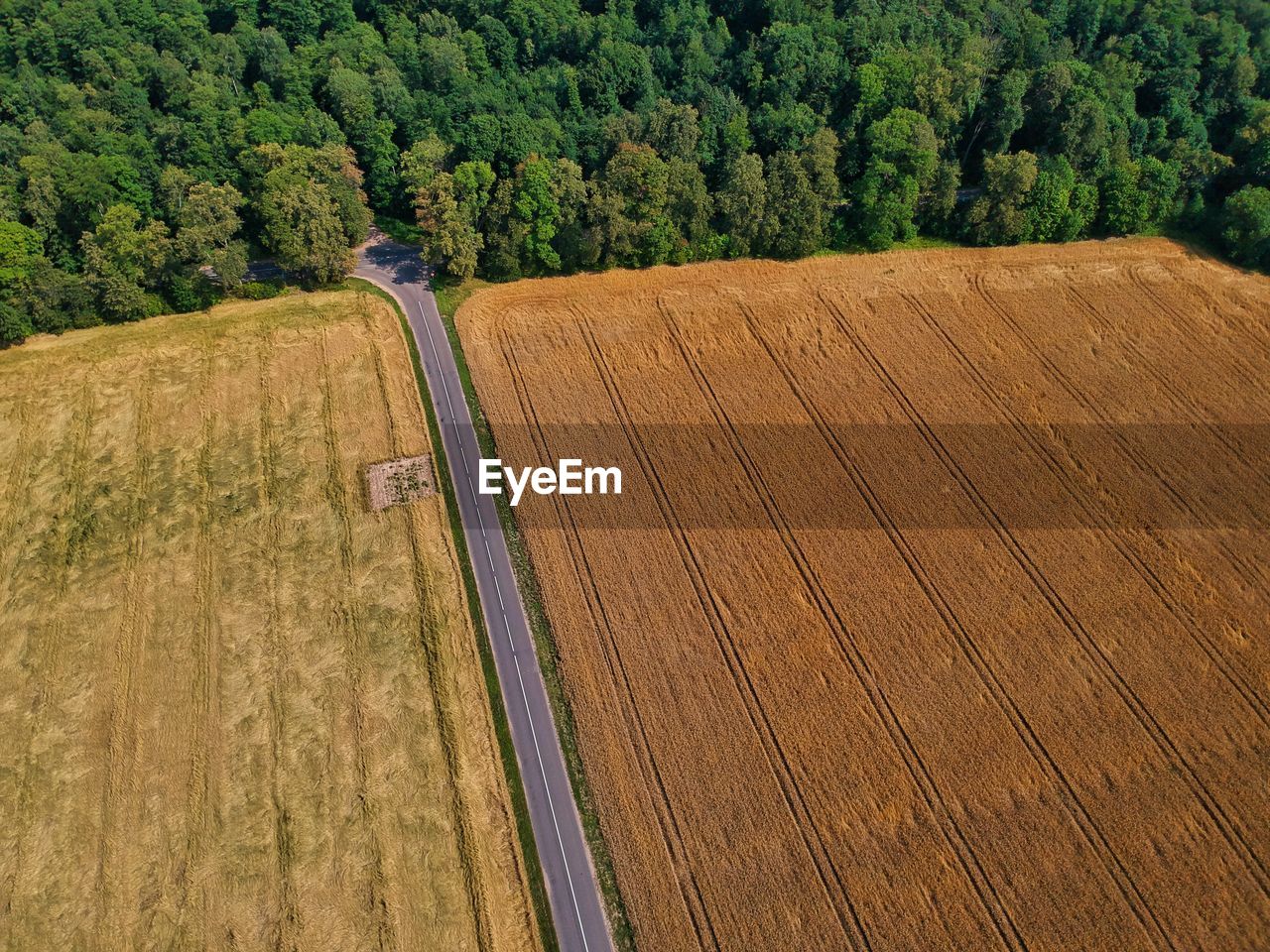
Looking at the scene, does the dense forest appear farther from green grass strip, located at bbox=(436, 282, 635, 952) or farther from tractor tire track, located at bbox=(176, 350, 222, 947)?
tractor tire track, located at bbox=(176, 350, 222, 947)

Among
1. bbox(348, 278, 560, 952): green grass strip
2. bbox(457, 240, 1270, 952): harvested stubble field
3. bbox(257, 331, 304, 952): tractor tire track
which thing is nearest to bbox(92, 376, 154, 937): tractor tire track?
bbox(257, 331, 304, 952): tractor tire track

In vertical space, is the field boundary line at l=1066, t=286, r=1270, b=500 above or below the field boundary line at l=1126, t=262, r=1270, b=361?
below

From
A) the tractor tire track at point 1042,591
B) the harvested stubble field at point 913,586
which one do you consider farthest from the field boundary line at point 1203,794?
the tractor tire track at point 1042,591

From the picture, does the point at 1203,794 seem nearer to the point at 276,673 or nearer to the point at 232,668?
Answer: the point at 276,673

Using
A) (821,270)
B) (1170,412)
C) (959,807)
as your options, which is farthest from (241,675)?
(1170,412)

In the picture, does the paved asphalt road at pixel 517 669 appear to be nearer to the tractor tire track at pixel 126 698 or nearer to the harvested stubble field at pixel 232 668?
the harvested stubble field at pixel 232 668
